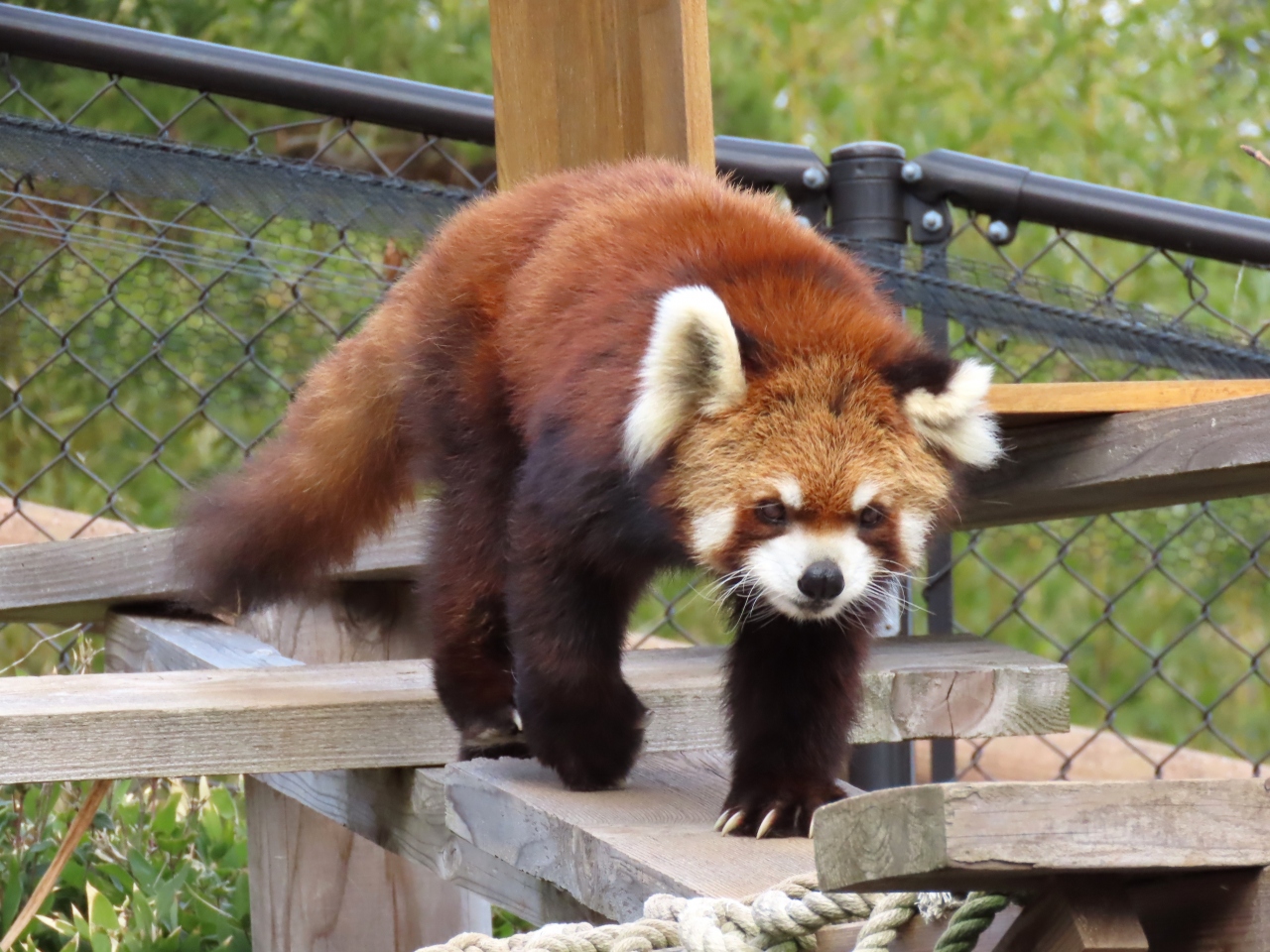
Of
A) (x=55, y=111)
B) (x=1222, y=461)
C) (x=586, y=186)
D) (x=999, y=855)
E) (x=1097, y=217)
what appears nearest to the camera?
(x=999, y=855)

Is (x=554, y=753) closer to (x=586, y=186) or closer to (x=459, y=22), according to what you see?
(x=586, y=186)

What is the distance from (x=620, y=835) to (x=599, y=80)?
1.59m

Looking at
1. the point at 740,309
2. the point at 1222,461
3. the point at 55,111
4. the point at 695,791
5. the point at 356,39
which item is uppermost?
the point at 356,39

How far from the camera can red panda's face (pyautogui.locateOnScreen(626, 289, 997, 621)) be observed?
220cm

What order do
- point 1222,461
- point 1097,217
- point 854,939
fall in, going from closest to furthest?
point 854,939
point 1222,461
point 1097,217

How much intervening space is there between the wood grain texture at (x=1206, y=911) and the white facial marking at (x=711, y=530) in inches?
45.3

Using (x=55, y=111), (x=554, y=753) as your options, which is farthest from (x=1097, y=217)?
(x=55, y=111)

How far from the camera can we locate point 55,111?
17.4ft

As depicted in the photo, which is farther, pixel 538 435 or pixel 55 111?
pixel 55 111

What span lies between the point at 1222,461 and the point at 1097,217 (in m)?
1.10

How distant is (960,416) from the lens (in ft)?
7.66

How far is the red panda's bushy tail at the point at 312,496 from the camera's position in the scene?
2.91 metres

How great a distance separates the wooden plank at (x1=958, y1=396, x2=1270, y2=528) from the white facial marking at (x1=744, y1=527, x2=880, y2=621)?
1.35 feet

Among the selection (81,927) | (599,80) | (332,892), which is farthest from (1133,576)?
(81,927)
